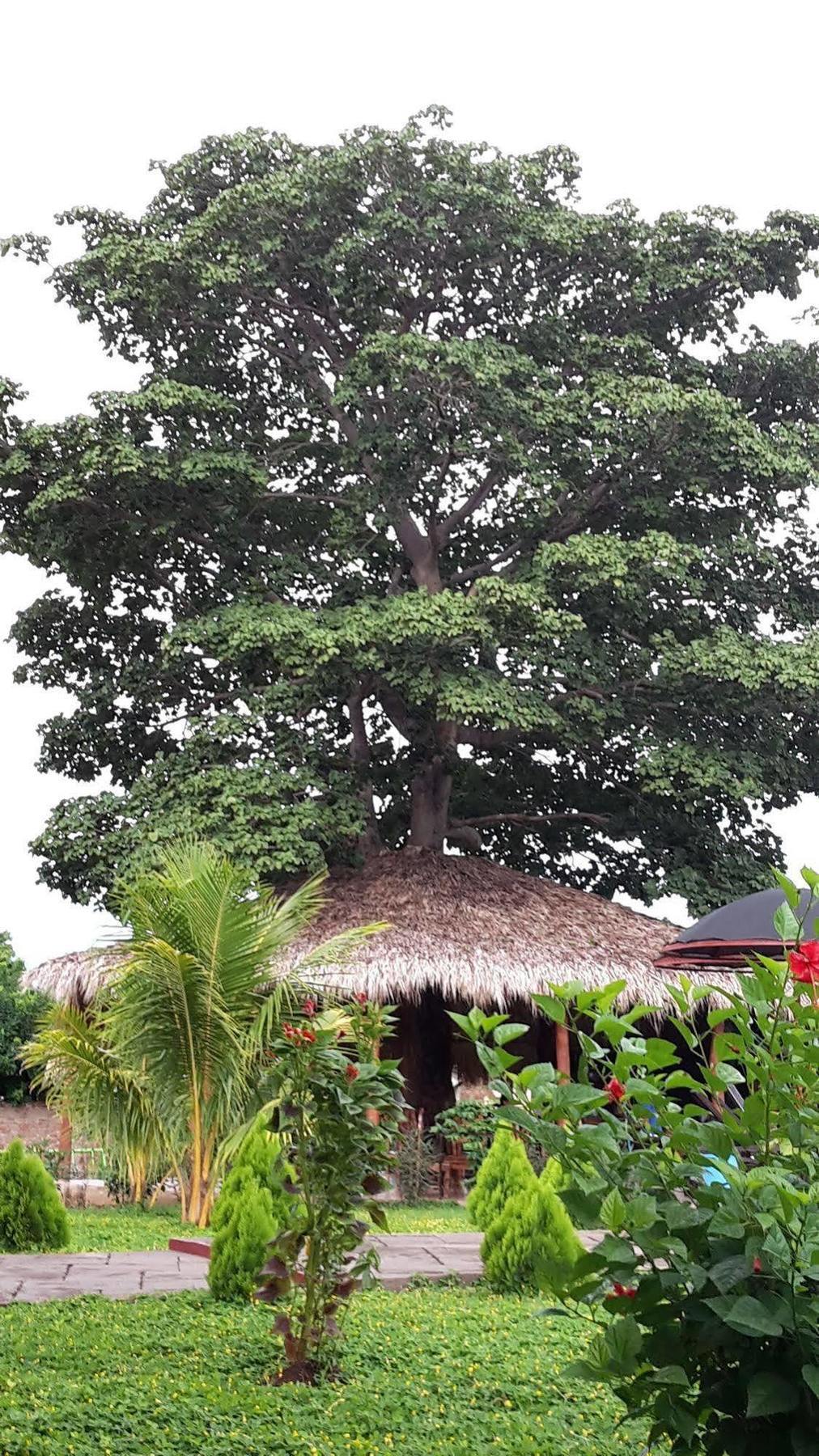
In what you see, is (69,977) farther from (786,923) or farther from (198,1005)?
(786,923)

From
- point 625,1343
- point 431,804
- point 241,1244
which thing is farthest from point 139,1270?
point 431,804

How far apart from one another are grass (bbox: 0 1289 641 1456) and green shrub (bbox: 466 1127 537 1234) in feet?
2.63

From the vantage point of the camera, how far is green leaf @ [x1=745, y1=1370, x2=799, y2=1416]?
223 centimetres

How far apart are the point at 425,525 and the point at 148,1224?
9.43 m

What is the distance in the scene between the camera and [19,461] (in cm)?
1580

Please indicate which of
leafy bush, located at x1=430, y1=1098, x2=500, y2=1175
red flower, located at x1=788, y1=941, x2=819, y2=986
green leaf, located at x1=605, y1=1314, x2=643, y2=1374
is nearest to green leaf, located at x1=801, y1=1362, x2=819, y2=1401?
green leaf, located at x1=605, y1=1314, x2=643, y2=1374

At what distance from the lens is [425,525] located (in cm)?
1791

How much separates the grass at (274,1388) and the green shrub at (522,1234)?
55 cm

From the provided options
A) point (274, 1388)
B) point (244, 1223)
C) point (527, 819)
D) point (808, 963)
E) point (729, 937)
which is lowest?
point (274, 1388)

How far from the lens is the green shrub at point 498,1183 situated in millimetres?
6930

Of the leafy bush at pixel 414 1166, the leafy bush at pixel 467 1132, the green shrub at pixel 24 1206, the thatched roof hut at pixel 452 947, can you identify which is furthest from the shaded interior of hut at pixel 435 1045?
the green shrub at pixel 24 1206

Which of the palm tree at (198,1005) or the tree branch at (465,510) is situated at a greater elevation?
the tree branch at (465,510)

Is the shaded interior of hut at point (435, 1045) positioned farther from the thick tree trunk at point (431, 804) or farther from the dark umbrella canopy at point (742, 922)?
the dark umbrella canopy at point (742, 922)

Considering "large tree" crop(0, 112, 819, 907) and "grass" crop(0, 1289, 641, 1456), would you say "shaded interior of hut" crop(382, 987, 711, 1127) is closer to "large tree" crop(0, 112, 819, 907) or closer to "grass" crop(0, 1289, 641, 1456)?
"large tree" crop(0, 112, 819, 907)
